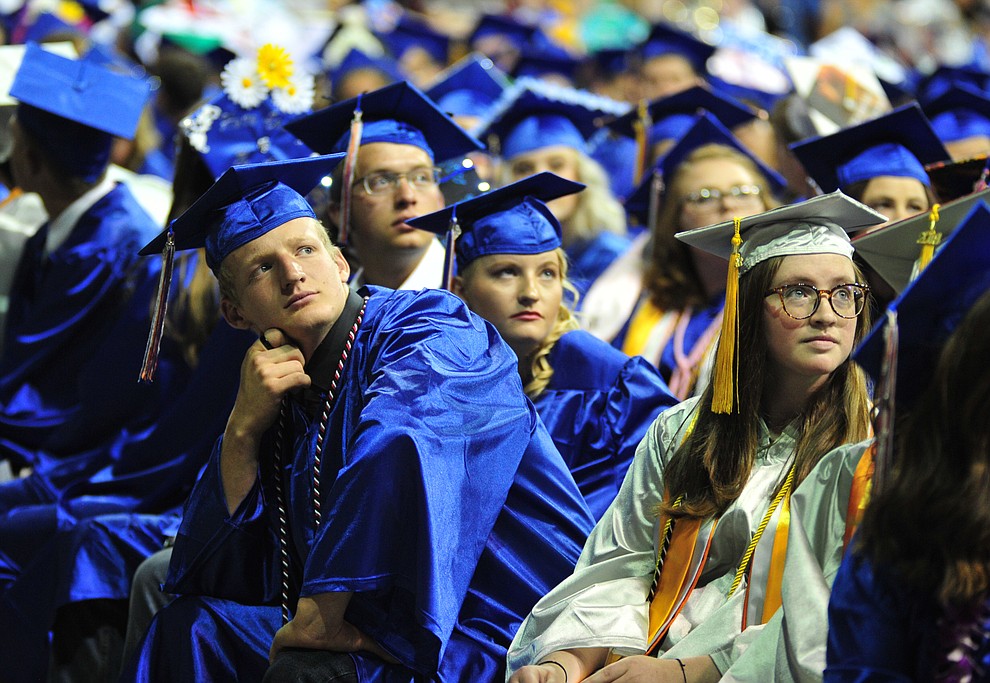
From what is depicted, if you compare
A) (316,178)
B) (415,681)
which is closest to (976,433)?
(415,681)

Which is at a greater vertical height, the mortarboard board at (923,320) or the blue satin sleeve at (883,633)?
the mortarboard board at (923,320)

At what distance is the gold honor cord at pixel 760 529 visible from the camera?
2.53 m

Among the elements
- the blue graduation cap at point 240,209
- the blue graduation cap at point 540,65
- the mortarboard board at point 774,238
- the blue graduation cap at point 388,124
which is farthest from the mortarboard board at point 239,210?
the blue graduation cap at point 540,65

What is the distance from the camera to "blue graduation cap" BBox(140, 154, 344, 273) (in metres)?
2.84

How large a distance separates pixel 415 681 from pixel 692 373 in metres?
1.81

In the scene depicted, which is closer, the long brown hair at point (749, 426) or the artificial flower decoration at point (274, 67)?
the long brown hair at point (749, 426)

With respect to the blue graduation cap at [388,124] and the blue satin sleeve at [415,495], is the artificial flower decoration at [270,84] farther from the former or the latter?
the blue satin sleeve at [415,495]

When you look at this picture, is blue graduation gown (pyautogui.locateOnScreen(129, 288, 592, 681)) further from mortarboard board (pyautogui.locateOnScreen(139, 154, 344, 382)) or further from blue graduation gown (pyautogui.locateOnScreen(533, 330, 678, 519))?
blue graduation gown (pyautogui.locateOnScreen(533, 330, 678, 519))

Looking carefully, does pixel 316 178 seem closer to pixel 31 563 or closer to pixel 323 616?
pixel 323 616

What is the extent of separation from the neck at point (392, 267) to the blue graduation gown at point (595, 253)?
125 centimetres

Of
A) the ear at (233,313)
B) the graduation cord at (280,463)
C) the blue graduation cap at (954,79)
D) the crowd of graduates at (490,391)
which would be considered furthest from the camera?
the blue graduation cap at (954,79)

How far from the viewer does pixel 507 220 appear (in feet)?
12.0

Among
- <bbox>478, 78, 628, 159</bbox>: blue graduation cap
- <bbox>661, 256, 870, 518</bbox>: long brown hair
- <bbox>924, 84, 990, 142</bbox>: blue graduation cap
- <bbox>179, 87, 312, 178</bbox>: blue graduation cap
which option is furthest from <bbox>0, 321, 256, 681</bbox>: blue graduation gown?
<bbox>924, 84, 990, 142</bbox>: blue graduation cap

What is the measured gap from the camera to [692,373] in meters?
4.12
